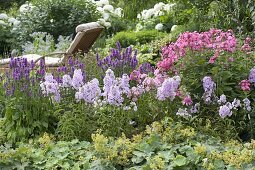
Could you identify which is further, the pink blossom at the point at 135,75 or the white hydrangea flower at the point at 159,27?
the white hydrangea flower at the point at 159,27

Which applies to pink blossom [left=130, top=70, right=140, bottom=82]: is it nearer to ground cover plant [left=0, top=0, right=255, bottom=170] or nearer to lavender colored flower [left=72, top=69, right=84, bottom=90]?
ground cover plant [left=0, top=0, right=255, bottom=170]

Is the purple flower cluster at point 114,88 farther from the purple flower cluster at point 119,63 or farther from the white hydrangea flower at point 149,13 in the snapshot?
the white hydrangea flower at point 149,13

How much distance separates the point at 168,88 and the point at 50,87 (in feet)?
3.10

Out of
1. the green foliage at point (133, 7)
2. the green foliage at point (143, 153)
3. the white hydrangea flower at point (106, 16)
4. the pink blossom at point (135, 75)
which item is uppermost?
the green foliage at point (133, 7)

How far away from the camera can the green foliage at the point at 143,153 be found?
3318 mm

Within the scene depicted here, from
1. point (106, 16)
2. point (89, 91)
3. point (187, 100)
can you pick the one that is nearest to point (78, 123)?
point (89, 91)

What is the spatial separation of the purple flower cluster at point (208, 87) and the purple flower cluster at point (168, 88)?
8.1 inches

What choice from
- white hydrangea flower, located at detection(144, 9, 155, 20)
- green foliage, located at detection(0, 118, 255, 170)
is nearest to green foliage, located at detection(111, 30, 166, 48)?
white hydrangea flower, located at detection(144, 9, 155, 20)

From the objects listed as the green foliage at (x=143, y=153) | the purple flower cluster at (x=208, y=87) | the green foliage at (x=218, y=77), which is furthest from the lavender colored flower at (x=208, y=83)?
the green foliage at (x=143, y=153)

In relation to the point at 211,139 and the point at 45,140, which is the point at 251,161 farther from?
the point at 45,140

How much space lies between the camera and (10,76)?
498 cm

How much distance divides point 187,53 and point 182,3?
22.4 feet

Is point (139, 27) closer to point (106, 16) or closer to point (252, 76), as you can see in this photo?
point (106, 16)

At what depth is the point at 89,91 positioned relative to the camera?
4227 millimetres
